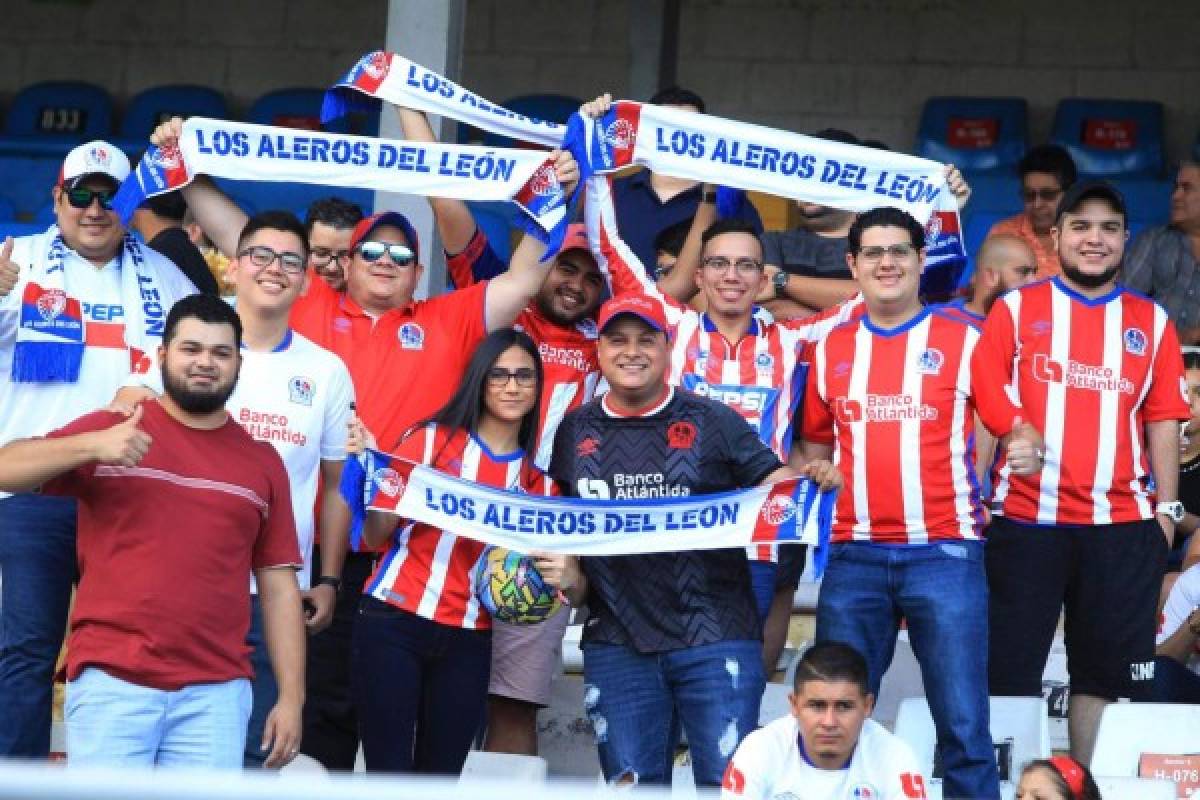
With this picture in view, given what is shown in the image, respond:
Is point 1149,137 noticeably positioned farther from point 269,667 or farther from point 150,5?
point 269,667

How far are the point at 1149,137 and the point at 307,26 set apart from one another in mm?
5469

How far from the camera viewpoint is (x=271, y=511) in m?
4.98

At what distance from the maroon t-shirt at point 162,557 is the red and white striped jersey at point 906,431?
188 centimetres

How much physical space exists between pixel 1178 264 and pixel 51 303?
519 centimetres

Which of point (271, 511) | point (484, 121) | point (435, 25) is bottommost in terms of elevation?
point (271, 511)

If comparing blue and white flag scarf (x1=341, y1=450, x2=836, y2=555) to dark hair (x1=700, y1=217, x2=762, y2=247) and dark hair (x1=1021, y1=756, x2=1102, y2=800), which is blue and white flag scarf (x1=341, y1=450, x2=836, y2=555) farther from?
dark hair (x1=700, y1=217, x2=762, y2=247)

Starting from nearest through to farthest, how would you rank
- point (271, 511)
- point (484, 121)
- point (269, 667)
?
point (271, 511), point (269, 667), point (484, 121)

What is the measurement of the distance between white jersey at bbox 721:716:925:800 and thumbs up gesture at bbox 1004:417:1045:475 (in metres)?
0.86

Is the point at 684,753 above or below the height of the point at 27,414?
below

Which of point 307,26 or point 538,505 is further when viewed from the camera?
point 307,26

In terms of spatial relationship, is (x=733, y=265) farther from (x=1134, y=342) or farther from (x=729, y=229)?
(x=1134, y=342)

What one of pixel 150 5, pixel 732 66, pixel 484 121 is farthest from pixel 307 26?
pixel 484 121

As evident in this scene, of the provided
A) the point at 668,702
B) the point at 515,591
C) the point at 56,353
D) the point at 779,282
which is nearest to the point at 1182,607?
the point at 779,282

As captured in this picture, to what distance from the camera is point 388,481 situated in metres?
5.50
